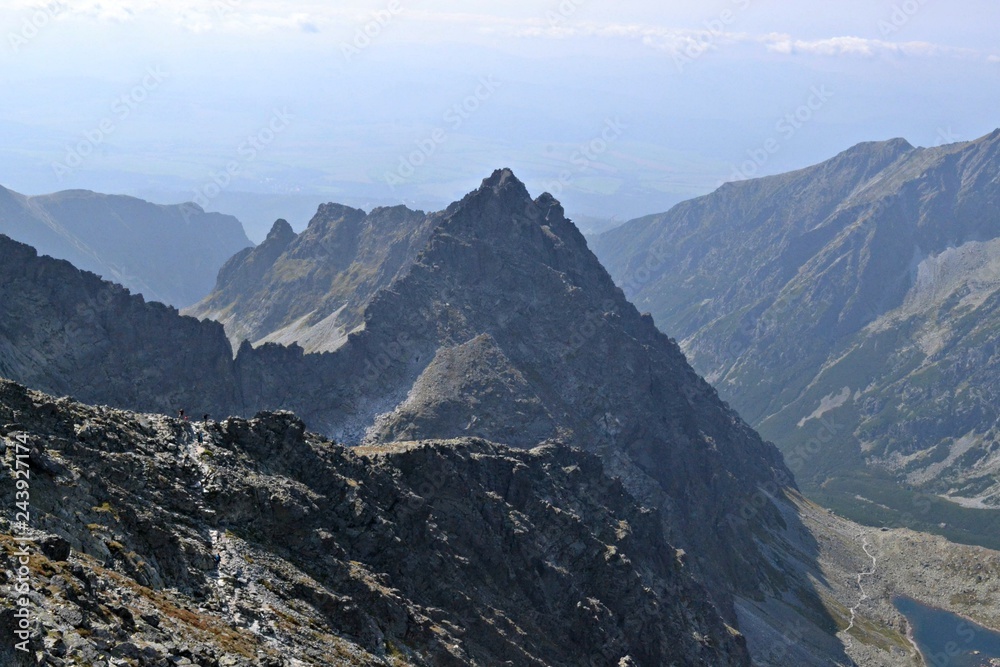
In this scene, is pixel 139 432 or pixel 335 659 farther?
pixel 139 432

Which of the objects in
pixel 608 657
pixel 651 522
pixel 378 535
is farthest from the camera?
pixel 651 522

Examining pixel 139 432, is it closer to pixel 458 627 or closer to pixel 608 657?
pixel 458 627

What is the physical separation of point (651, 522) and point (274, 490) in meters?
116

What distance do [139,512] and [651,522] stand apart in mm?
135712

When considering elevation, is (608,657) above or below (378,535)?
below

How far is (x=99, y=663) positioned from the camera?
44.3m

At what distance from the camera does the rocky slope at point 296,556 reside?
177 feet

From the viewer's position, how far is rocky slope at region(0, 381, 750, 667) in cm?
5403

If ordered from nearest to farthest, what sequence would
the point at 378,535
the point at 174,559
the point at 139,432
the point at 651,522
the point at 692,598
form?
1. the point at 174,559
2. the point at 139,432
3. the point at 378,535
4. the point at 692,598
5. the point at 651,522

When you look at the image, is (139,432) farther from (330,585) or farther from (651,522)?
(651,522)

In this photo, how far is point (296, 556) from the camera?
278 feet

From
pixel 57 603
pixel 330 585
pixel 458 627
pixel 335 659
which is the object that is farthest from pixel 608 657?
pixel 57 603

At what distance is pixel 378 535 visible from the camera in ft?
329

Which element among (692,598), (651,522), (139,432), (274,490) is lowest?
(692,598)
